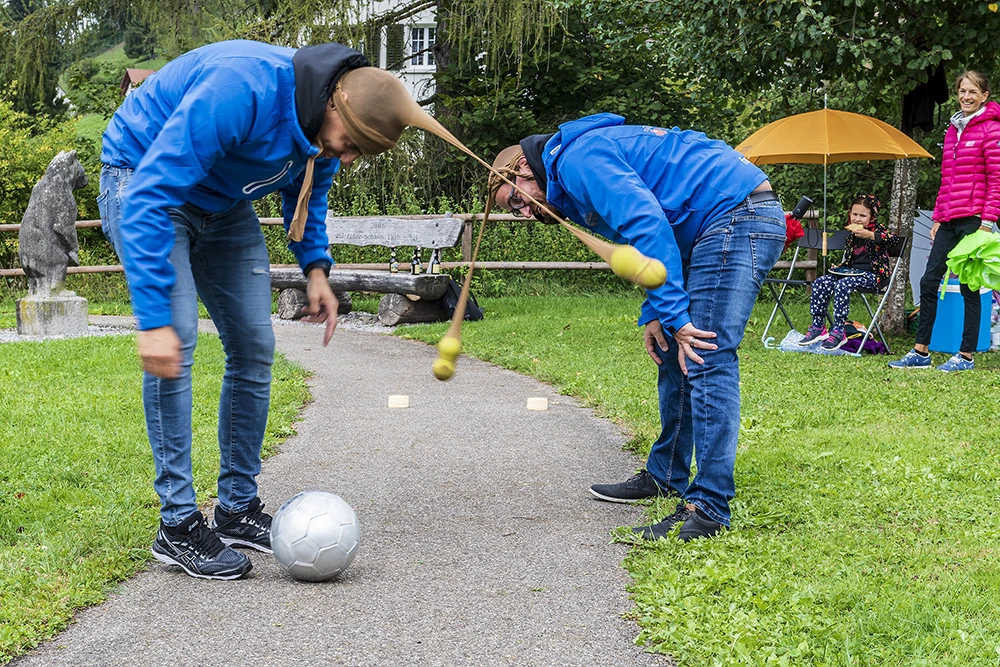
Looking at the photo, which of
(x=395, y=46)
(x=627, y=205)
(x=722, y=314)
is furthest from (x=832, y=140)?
(x=395, y=46)

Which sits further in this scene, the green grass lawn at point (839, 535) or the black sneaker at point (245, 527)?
the black sneaker at point (245, 527)

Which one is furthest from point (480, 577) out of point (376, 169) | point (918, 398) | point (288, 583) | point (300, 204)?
point (376, 169)

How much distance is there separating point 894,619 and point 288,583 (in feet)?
6.47

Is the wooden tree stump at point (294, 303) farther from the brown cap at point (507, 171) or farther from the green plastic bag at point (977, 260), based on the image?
the brown cap at point (507, 171)

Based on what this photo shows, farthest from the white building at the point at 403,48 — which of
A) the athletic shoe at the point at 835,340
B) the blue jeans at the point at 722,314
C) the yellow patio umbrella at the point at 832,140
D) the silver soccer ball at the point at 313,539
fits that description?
the silver soccer ball at the point at 313,539

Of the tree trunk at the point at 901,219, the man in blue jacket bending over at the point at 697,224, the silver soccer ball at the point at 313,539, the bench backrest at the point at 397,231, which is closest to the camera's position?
the silver soccer ball at the point at 313,539

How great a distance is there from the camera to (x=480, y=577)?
3.66 m

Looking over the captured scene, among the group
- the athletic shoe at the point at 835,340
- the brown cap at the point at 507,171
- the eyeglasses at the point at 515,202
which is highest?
the brown cap at the point at 507,171

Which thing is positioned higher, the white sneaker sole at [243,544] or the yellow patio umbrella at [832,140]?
the yellow patio umbrella at [832,140]

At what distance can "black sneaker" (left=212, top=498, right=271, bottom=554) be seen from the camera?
155 inches

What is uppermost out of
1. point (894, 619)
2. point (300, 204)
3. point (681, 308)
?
point (300, 204)

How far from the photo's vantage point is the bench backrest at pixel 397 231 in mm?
12508

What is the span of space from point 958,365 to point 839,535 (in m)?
4.92

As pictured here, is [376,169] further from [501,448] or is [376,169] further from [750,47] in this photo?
[501,448]
